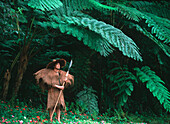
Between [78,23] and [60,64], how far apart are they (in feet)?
2.36

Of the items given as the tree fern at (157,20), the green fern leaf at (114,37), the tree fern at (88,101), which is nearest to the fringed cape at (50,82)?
the green fern leaf at (114,37)

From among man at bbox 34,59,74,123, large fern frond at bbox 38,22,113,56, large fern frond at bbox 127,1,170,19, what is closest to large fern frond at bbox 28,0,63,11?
large fern frond at bbox 38,22,113,56

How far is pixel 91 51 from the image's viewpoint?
4.85 m

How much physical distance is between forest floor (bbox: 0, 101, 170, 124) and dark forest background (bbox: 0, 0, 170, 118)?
0.84ft

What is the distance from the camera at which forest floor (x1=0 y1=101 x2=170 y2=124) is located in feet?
10.3

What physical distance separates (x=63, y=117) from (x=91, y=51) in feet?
5.66

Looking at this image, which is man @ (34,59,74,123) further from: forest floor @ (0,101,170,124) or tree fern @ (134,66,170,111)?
tree fern @ (134,66,170,111)

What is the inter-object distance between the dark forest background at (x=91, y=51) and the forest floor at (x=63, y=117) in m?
0.25

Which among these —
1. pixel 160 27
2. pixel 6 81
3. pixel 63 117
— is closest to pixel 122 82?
pixel 160 27

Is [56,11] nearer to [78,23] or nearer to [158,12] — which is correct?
[78,23]

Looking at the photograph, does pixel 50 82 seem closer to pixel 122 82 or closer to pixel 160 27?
pixel 122 82

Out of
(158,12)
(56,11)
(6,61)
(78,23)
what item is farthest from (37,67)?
(158,12)

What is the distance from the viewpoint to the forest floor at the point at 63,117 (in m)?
3.15

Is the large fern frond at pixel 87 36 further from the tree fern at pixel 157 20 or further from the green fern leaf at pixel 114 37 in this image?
the tree fern at pixel 157 20
